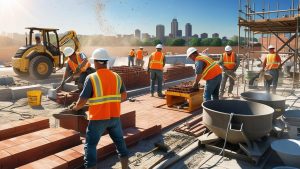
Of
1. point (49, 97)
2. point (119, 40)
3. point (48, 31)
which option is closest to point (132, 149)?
point (49, 97)

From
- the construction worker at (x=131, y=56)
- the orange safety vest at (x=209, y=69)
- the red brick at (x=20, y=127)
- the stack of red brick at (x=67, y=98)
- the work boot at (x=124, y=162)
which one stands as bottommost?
the work boot at (x=124, y=162)

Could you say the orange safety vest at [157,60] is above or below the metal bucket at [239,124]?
above

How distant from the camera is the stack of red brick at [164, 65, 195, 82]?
13.3 m

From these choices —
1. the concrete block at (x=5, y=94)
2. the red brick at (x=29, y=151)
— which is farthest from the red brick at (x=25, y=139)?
the concrete block at (x=5, y=94)

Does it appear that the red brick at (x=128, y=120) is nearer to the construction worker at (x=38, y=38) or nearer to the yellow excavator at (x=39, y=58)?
the yellow excavator at (x=39, y=58)

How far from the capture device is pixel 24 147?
4.39 meters

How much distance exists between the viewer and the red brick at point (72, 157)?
4.26 m

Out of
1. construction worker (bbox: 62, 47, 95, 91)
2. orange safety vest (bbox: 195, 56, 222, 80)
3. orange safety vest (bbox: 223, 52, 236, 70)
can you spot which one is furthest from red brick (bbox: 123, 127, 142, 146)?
orange safety vest (bbox: 223, 52, 236, 70)

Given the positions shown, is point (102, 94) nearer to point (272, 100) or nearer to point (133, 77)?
point (272, 100)

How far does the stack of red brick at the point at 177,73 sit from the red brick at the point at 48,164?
9320 millimetres

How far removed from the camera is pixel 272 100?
21.0 feet

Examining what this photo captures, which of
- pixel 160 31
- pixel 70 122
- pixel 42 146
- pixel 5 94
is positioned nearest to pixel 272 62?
pixel 70 122

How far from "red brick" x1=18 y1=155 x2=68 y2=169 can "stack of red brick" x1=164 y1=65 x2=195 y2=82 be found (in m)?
9.32

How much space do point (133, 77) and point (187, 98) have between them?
374cm
